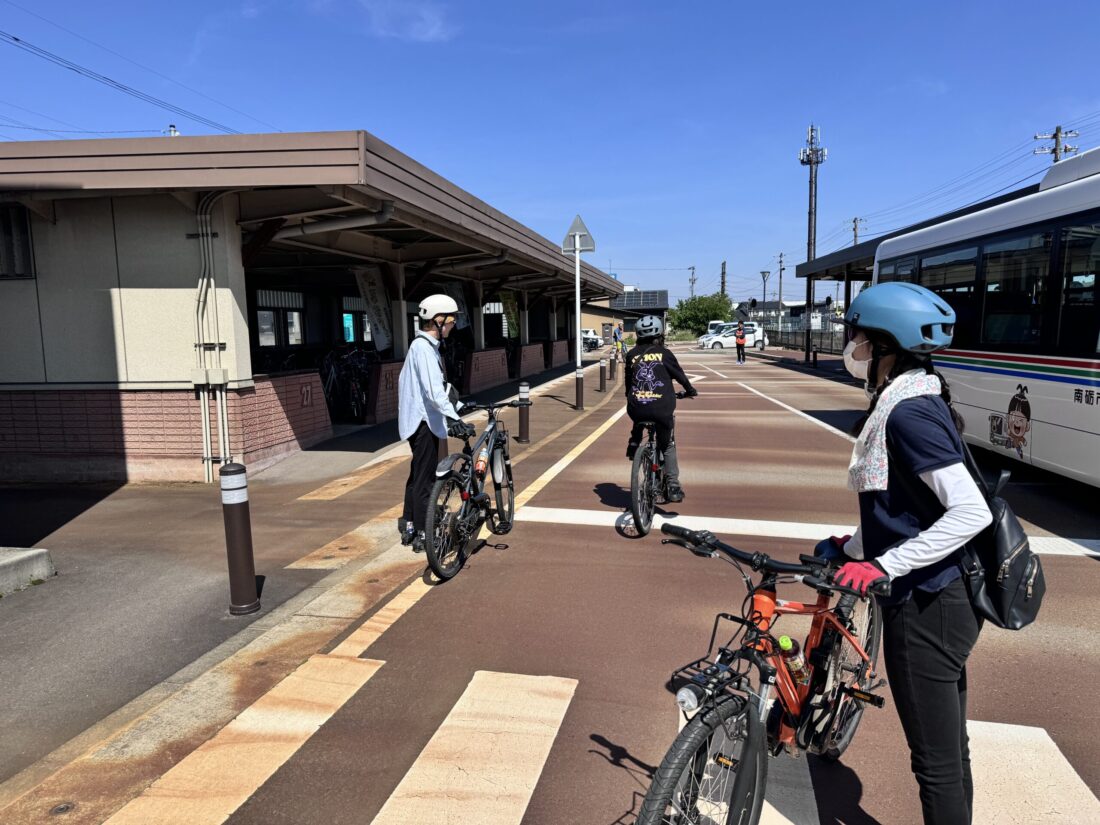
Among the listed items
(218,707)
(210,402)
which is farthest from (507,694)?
(210,402)

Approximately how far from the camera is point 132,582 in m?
5.22

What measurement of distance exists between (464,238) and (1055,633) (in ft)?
33.5

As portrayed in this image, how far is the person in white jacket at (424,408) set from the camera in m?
5.19

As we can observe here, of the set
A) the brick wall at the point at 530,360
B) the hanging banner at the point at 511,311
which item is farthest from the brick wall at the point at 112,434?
the hanging banner at the point at 511,311

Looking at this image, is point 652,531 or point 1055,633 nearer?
point 1055,633

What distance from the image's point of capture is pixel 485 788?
A: 2.81 metres

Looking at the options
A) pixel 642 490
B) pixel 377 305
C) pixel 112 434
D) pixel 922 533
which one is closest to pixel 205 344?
pixel 112 434

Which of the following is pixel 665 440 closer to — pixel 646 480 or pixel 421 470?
pixel 646 480

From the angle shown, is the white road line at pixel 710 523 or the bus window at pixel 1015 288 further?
the bus window at pixel 1015 288

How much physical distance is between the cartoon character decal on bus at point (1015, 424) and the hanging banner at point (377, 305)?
9922mm

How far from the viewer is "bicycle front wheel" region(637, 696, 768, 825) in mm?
1931

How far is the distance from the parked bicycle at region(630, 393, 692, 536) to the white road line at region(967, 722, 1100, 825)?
306 centimetres

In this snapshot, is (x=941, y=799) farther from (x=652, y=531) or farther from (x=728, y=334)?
(x=728, y=334)

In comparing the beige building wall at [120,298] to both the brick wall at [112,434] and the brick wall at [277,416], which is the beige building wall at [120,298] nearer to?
the brick wall at [112,434]
